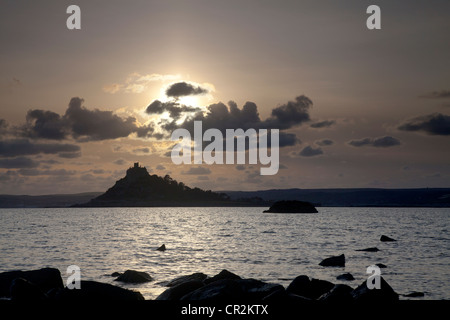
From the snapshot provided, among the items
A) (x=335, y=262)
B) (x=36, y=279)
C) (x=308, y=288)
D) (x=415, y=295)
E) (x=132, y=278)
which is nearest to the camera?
(x=308, y=288)

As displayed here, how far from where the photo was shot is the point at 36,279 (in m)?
28.1

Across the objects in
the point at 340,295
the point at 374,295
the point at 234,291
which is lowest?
the point at 340,295

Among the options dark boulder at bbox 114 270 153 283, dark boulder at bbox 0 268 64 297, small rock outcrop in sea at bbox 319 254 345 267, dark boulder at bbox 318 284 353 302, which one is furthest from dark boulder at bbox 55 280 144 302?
small rock outcrop in sea at bbox 319 254 345 267

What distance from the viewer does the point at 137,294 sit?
23.6 metres

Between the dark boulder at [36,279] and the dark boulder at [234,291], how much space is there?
10888 mm

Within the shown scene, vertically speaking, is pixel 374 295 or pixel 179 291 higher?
pixel 374 295

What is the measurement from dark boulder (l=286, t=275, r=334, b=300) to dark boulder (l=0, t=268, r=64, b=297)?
1380cm

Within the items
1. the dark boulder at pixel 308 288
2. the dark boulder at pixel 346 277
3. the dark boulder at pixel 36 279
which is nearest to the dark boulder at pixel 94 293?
the dark boulder at pixel 36 279

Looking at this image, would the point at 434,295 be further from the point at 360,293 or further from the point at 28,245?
the point at 28,245

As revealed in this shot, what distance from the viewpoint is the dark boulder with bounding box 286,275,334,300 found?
87.3ft

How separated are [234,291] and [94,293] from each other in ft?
21.8

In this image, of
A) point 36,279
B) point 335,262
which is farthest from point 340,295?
point 335,262

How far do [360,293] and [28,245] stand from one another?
216 ft

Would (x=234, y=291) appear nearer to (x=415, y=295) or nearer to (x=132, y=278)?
(x=415, y=295)
